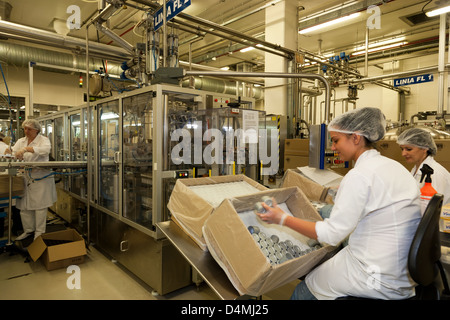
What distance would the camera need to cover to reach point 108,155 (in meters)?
3.14

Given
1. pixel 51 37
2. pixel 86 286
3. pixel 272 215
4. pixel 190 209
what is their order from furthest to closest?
pixel 51 37
pixel 86 286
pixel 190 209
pixel 272 215

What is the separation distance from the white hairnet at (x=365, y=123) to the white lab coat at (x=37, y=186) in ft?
10.4

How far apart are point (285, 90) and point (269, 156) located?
3.44ft

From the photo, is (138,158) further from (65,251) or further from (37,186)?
(37,186)

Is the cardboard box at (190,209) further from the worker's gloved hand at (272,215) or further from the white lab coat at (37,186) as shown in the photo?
the white lab coat at (37,186)

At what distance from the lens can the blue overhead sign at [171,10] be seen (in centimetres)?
209

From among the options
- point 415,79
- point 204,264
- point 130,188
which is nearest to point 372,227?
point 204,264

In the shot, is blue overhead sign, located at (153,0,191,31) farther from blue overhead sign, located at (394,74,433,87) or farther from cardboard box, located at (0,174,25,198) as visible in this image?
blue overhead sign, located at (394,74,433,87)

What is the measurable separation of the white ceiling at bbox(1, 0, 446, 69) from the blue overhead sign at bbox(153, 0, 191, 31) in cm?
123

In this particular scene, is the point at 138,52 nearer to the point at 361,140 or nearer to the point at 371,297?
the point at 361,140

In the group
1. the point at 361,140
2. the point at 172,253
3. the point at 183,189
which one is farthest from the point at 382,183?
the point at 172,253

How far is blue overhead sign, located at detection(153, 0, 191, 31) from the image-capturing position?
2.09 metres

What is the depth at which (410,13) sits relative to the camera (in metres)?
4.44

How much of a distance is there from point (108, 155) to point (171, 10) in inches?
67.2
